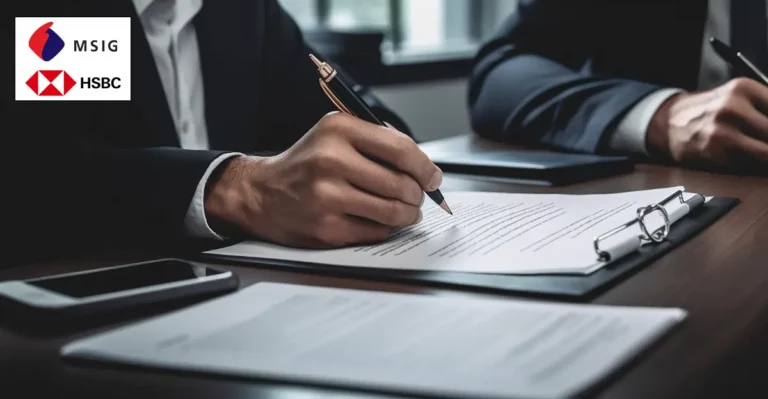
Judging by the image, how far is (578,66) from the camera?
1.79 m

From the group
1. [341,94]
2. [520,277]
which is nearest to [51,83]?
[341,94]

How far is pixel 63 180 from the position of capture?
0.85 meters

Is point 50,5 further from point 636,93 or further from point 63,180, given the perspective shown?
point 636,93

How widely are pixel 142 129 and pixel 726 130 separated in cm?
78

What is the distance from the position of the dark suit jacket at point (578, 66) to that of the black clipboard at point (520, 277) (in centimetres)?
62

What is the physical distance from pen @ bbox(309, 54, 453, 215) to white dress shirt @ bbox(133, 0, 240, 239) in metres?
0.55

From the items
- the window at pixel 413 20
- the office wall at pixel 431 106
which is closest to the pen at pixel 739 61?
the window at pixel 413 20

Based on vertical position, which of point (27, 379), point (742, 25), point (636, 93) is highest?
point (742, 25)

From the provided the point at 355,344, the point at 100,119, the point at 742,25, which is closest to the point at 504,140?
the point at 742,25

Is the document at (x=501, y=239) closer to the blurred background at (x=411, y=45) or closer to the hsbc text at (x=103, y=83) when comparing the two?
the hsbc text at (x=103, y=83)

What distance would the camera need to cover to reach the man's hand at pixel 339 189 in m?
0.74

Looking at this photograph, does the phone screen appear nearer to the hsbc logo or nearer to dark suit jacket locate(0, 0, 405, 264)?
dark suit jacket locate(0, 0, 405, 264)

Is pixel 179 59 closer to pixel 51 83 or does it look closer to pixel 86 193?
pixel 51 83

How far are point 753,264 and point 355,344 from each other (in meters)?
0.36
